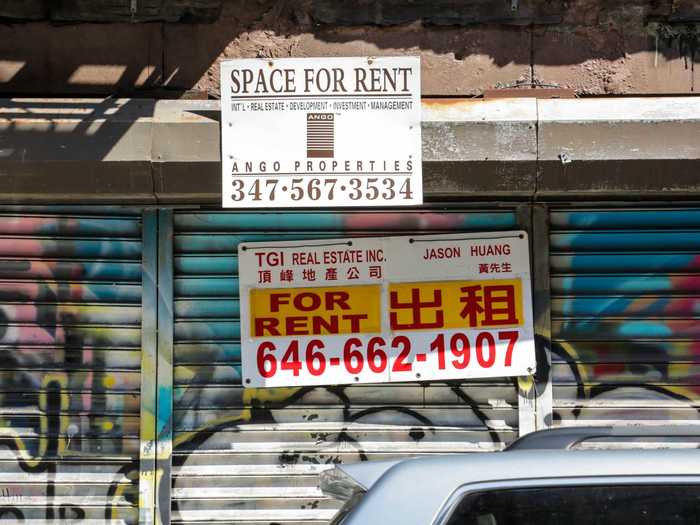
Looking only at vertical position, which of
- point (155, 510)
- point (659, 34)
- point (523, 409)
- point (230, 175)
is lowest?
point (155, 510)

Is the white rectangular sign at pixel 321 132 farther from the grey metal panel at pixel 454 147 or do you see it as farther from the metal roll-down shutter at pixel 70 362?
the metal roll-down shutter at pixel 70 362

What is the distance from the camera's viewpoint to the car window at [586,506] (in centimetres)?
272

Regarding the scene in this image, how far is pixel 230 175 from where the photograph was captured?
5977 millimetres

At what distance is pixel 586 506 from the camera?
273 centimetres

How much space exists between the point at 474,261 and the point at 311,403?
155cm

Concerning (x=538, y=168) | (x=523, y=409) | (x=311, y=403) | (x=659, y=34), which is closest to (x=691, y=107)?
(x=659, y=34)

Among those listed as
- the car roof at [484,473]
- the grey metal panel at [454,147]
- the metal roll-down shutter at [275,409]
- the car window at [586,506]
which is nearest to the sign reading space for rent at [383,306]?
the metal roll-down shutter at [275,409]

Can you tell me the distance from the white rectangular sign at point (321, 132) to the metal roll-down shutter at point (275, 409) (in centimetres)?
54

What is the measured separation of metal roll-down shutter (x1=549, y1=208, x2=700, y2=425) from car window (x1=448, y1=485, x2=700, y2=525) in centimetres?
382

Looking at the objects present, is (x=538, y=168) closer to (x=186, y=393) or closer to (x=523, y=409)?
(x=523, y=409)

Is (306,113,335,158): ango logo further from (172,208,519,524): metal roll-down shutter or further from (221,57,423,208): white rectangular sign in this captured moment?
(172,208,519,524): metal roll-down shutter

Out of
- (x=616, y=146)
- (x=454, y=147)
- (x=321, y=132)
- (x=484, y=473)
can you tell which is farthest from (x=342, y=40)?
(x=484, y=473)

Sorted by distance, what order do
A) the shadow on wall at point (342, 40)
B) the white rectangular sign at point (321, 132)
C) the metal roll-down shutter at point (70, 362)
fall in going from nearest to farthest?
the white rectangular sign at point (321, 132) → the shadow on wall at point (342, 40) → the metal roll-down shutter at point (70, 362)

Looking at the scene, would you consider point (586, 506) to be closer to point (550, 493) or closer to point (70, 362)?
point (550, 493)
